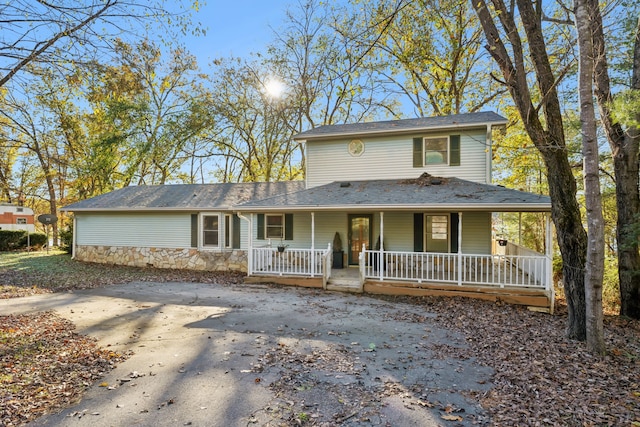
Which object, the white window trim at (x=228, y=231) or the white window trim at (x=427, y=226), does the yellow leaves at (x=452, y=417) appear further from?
the white window trim at (x=228, y=231)

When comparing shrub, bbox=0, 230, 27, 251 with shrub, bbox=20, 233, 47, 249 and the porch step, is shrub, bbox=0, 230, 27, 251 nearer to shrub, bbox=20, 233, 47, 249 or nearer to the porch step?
shrub, bbox=20, 233, 47, 249

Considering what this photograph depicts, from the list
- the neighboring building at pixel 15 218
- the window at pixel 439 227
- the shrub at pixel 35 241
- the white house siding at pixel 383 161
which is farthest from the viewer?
the neighboring building at pixel 15 218

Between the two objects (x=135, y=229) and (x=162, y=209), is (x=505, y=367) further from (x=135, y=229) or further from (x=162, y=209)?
(x=135, y=229)

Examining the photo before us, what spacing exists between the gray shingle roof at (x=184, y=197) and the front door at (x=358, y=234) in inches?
139

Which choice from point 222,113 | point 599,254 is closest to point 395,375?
point 599,254

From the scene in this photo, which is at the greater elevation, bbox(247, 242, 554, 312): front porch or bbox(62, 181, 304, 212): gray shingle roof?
bbox(62, 181, 304, 212): gray shingle roof

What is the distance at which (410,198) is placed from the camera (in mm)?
9953

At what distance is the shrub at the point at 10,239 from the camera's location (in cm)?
1930

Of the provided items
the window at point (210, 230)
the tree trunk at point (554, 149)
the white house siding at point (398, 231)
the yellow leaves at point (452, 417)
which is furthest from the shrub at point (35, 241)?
the tree trunk at point (554, 149)

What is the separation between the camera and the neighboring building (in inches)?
841

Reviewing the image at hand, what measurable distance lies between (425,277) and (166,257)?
10671 millimetres

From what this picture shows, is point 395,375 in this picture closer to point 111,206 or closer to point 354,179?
point 354,179

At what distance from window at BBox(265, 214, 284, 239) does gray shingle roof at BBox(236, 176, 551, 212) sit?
1418 millimetres

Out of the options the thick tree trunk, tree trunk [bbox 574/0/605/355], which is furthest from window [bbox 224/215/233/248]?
the thick tree trunk
